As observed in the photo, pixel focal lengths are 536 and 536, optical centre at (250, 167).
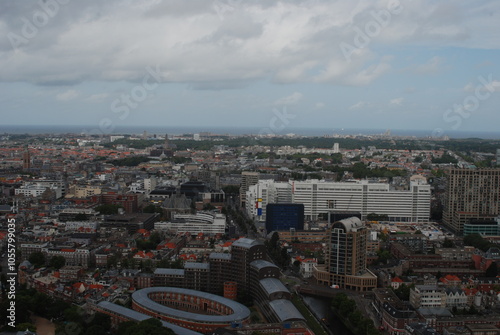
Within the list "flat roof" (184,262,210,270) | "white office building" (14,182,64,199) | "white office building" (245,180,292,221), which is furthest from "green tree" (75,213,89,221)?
"flat roof" (184,262,210,270)

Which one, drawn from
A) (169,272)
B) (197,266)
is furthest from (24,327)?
(197,266)

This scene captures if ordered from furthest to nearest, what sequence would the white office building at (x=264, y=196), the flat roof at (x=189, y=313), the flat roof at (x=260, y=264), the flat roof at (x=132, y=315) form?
the white office building at (x=264, y=196), the flat roof at (x=260, y=264), the flat roof at (x=189, y=313), the flat roof at (x=132, y=315)

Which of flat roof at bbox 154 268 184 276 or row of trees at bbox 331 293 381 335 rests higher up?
flat roof at bbox 154 268 184 276

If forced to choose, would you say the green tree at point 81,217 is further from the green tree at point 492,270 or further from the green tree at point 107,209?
the green tree at point 492,270

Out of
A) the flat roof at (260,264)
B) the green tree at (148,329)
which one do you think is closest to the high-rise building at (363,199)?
the flat roof at (260,264)

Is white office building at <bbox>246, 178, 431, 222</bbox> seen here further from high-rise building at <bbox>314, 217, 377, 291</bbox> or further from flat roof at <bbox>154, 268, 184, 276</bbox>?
flat roof at <bbox>154, 268, 184, 276</bbox>

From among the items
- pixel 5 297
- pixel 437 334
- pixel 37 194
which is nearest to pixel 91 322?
pixel 5 297

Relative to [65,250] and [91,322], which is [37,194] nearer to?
[65,250]
